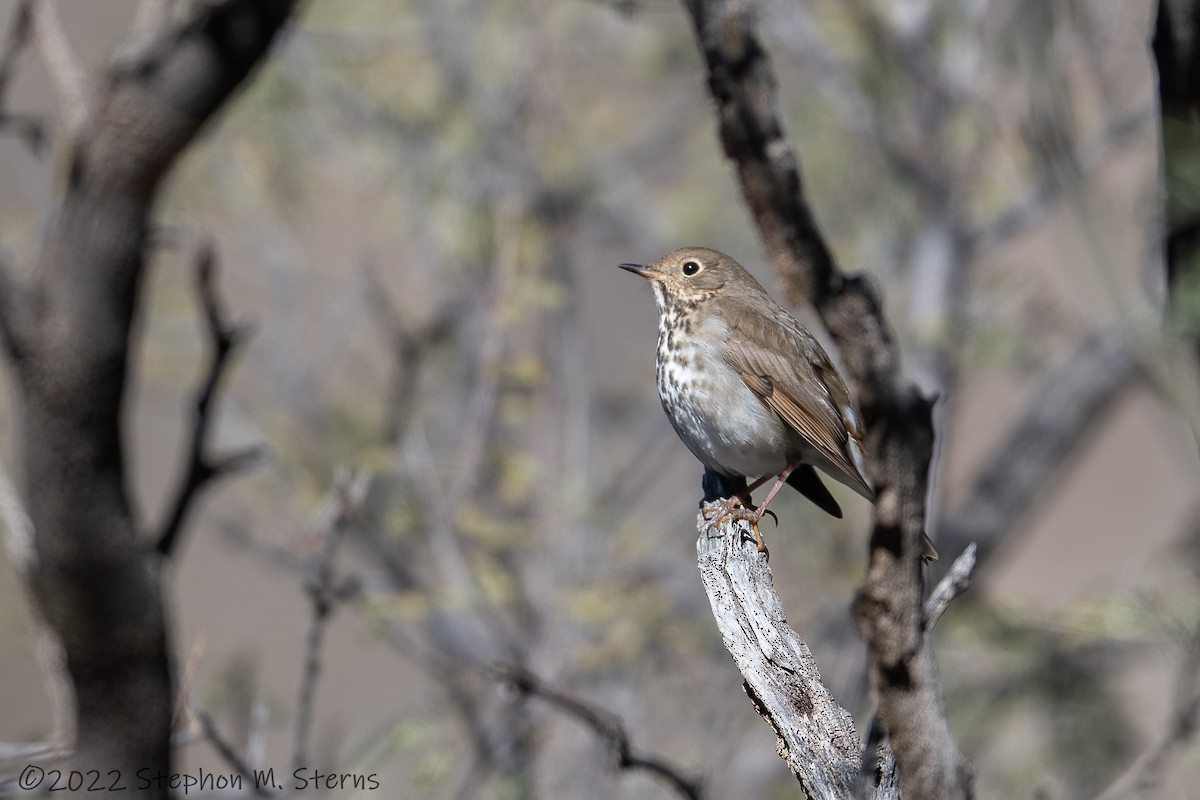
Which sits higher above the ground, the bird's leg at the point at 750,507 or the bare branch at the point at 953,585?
the bare branch at the point at 953,585

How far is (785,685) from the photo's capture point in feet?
7.91

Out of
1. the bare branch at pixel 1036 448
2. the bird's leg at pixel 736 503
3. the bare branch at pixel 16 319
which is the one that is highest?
the bare branch at pixel 16 319

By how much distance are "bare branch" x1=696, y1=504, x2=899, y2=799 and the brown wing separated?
1.01 m

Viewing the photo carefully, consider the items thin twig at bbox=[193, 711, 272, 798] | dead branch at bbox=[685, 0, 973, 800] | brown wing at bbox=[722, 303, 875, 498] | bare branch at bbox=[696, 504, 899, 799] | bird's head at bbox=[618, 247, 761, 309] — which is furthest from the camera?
bird's head at bbox=[618, 247, 761, 309]

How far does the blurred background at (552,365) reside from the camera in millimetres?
5578

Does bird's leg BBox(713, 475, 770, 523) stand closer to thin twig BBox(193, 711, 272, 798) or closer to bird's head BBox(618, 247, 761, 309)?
bird's head BBox(618, 247, 761, 309)

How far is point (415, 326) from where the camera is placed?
740cm

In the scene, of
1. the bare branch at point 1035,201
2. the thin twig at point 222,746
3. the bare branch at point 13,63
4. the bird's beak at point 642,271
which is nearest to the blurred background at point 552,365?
the bare branch at point 1035,201

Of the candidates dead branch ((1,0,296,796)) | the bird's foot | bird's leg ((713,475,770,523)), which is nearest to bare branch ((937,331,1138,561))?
bird's leg ((713,475,770,523))

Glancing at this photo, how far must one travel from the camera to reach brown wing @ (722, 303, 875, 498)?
3668mm

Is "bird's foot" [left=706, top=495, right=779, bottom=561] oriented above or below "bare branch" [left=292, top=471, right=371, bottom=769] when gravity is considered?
above

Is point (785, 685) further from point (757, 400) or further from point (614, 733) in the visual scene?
point (757, 400)

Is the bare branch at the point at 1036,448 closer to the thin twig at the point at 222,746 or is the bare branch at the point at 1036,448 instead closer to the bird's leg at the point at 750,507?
the bird's leg at the point at 750,507

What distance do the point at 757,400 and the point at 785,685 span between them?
1470 mm
